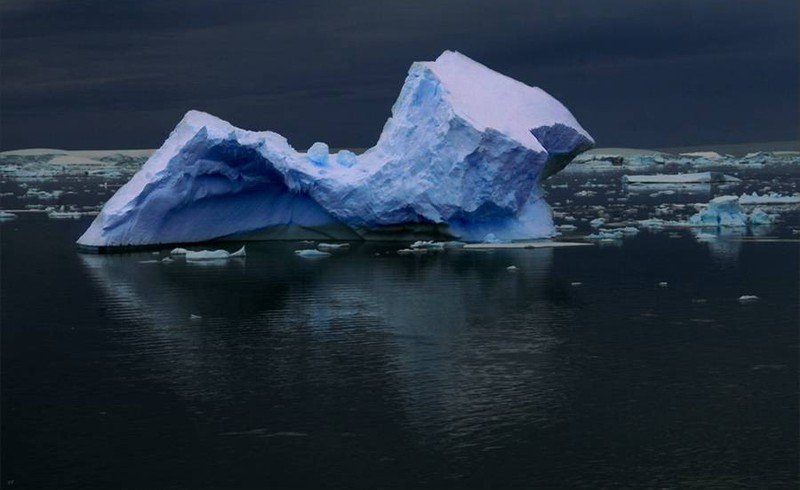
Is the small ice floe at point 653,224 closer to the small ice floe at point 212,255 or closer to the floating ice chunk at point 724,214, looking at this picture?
the floating ice chunk at point 724,214

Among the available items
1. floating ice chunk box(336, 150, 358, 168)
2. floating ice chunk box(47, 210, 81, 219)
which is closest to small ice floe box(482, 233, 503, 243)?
floating ice chunk box(336, 150, 358, 168)

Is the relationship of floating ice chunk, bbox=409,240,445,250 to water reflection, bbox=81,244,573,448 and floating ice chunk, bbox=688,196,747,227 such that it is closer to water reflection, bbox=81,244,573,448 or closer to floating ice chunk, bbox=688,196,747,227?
water reflection, bbox=81,244,573,448

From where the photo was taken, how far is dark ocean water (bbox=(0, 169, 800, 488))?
7.18 m

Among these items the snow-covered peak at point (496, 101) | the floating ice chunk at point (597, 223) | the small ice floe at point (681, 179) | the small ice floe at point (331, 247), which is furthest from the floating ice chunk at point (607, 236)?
the small ice floe at point (681, 179)

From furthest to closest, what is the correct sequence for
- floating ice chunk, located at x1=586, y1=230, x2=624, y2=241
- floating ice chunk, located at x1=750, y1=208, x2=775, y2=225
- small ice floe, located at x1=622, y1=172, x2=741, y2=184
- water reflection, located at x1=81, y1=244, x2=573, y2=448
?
1. small ice floe, located at x1=622, y1=172, x2=741, y2=184
2. floating ice chunk, located at x1=750, y1=208, x2=775, y2=225
3. floating ice chunk, located at x1=586, y1=230, x2=624, y2=241
4. water reflection, located at x1=81, y1=244, x2=573, y2=448

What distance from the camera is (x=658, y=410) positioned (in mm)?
8445

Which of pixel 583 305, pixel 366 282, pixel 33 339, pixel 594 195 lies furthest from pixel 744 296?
pixel 594 195

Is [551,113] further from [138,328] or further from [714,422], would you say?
[714,422]

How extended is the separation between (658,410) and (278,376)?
326 cm

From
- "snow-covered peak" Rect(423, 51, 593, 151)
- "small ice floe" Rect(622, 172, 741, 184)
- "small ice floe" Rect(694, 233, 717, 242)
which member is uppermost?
"snow-covered peak" Rect(423, 51, 593, 151)

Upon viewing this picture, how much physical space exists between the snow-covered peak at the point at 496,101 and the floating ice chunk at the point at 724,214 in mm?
4037

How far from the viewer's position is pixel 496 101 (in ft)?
66.3

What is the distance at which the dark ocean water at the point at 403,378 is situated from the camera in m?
7.18

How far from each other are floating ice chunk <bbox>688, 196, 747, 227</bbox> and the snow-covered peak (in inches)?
159
